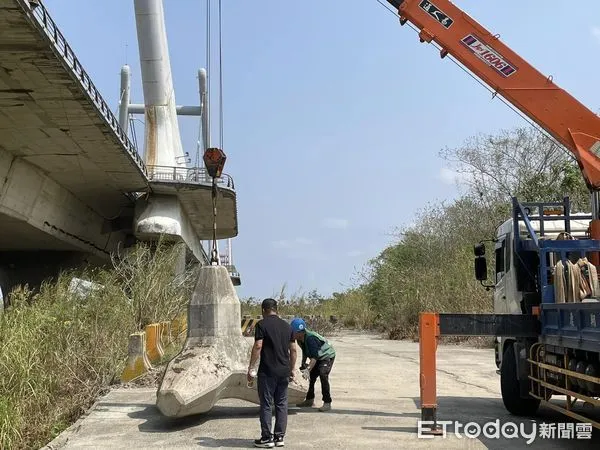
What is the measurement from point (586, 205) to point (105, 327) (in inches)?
750

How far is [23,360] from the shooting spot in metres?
9.77

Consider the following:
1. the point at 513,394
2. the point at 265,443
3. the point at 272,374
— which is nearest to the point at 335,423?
the point at 265,443

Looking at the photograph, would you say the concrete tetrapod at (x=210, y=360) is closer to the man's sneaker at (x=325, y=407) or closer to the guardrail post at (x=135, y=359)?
the man's sneaker at (x=325, y=407)

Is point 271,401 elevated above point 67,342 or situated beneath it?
situated beneath

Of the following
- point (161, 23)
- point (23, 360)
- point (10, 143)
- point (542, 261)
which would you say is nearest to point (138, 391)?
point (23, 360)

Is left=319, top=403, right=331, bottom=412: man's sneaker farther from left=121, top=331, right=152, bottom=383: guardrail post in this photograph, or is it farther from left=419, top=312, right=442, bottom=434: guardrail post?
left=121, top=331, right=152, bottom=383: guardrail post

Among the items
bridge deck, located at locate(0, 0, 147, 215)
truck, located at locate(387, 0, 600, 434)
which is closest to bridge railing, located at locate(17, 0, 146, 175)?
bridge deck, located at locate(0, 0, 147, 215)

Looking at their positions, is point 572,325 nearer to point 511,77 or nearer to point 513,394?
point 513,394

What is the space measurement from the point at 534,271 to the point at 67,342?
7.47 metres

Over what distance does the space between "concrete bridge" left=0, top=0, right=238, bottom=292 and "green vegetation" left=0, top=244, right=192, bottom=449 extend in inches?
210

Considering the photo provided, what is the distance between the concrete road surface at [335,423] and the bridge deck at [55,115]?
323 inches

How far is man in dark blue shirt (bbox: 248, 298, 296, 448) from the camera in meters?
7.80

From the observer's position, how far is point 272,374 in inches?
308

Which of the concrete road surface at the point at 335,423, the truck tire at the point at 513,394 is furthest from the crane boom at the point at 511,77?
the concrete road surface at the point at 335,423
